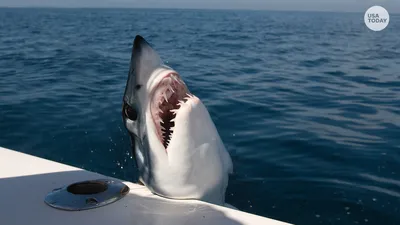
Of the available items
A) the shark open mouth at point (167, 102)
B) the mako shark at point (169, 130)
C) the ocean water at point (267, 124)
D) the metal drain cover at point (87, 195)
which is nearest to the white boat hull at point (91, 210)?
the metal drain cover at point (87, 195)

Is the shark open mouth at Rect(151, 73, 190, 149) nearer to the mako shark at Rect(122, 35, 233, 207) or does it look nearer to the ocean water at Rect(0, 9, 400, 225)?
the mako shark at Rect(122, 35, 233, 207)

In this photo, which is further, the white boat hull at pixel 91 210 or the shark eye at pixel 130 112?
the shark eye at pixel 130 112

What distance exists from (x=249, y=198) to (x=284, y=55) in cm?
1226

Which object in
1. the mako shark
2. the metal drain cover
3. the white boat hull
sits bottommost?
the white boat hull

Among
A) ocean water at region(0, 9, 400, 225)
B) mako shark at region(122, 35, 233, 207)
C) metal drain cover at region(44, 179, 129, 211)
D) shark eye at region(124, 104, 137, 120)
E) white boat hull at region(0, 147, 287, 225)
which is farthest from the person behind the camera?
ocean water at region(0, 9, 400, 225)

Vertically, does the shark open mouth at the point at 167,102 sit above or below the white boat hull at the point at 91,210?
above

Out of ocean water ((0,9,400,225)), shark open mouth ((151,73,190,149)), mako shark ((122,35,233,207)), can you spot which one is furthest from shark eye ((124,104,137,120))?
ocean water ((0,9,400,225))

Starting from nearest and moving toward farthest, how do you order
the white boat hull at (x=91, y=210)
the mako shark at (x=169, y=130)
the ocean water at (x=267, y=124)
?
the white boat hull at (x=91, y=210) < the mako shark at (x=169, y=130) < the ocean water at (x=267, y=124)

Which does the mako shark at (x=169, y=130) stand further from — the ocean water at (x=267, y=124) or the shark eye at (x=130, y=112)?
the ocean water at (x=267, y=124)

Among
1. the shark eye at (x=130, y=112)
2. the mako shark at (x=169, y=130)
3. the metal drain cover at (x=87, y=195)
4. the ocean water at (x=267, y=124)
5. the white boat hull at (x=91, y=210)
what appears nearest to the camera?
the white boat hull at (x=91, y=210)

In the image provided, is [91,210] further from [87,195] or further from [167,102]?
[167,102]

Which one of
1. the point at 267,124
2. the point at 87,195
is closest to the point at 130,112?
the point at 87,195

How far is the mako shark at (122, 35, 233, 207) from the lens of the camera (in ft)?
9.68

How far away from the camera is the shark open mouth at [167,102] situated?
2.96m
